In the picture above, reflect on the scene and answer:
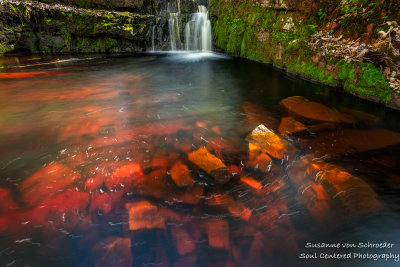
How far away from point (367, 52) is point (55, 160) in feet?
26.3

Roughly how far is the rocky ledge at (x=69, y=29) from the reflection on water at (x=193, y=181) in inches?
430

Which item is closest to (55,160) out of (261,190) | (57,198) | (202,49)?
(57,198)

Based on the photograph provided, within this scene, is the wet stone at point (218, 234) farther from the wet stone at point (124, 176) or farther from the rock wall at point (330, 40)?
the rock wall at point (330, 40)

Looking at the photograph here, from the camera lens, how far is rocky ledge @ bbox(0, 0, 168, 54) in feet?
43.6

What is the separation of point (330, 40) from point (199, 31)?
1064cm

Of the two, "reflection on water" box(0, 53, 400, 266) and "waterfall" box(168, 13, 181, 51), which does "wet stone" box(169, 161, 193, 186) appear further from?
"waterfall" box(168, 13, 181, 51)

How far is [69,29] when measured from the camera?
47.8ft

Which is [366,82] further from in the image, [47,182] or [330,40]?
[47,182]

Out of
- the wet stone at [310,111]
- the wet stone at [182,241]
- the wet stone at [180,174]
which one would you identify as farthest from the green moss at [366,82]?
the wet stone at [182,241]

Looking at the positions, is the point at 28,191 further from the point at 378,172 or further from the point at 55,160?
the point at 378,172

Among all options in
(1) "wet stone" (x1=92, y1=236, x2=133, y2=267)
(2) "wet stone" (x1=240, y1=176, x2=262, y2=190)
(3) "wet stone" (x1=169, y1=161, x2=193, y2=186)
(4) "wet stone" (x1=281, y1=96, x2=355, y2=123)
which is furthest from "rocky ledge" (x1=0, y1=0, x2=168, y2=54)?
(1) "wet stone" (x1=92, y1=236, x2=133, y2=267)

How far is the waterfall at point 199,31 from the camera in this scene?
1555 cm

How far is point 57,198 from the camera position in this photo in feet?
8.57

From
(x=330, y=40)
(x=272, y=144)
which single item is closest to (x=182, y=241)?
(x=272, y=144)
